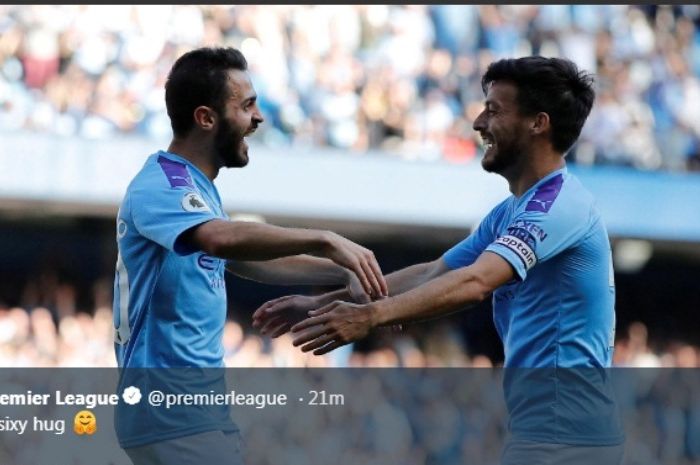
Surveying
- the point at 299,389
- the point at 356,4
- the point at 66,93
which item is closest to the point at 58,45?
the point at 66,93

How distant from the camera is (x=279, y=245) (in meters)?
4.52

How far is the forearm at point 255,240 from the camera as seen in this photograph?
448 centimetres

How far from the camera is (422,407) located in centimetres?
1145

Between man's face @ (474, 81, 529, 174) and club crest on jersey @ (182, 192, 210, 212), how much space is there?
1083 mm

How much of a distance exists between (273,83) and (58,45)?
2.15m

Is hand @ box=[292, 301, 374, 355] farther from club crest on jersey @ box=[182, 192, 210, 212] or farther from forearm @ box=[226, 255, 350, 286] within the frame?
forearm @ box=[226, 255, 350, 286]

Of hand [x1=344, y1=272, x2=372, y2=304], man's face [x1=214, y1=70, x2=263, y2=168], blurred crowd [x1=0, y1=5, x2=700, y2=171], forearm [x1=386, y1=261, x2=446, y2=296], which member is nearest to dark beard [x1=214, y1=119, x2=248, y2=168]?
man's face [x1=214, y1=70, x2=263, y2=168]

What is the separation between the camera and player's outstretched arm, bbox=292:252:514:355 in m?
4.46

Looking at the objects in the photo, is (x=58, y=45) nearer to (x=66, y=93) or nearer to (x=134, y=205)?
(x=66, y=93)

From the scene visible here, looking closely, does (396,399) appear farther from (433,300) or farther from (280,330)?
(433,300)

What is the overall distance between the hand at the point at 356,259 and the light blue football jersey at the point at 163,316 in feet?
1.74

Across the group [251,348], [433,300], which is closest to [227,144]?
[433,300]

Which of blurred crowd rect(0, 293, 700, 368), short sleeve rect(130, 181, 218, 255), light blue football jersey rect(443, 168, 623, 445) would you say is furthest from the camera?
blurred crowd rect(0, 293, 700, 368)

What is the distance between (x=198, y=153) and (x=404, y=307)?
3.68 ft
